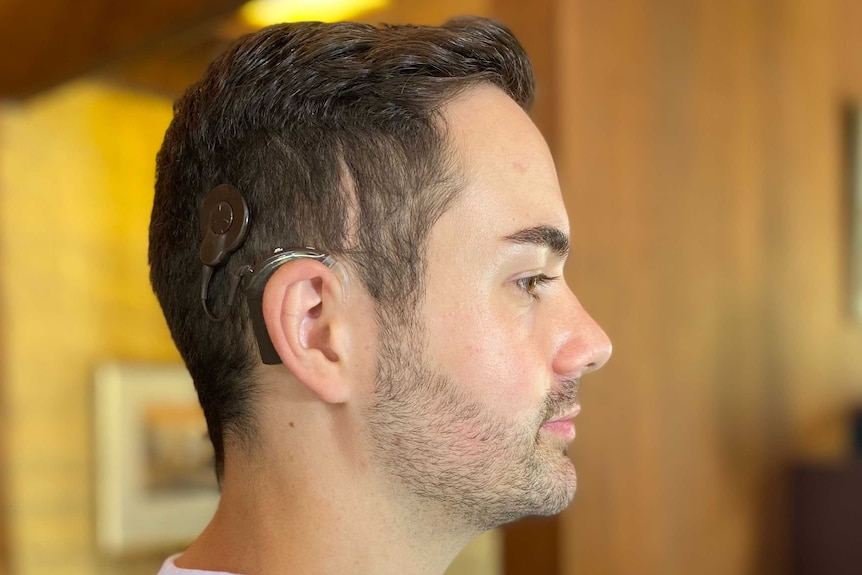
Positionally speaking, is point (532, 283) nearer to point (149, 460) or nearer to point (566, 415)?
point (566, 415)

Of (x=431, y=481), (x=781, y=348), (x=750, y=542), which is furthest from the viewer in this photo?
(x=781, y=348)

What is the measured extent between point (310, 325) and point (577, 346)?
0.27 metres

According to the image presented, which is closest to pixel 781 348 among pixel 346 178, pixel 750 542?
pixel 750 542

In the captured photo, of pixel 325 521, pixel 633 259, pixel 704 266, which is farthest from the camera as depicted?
pixel 704 266

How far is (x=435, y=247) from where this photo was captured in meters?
1.05

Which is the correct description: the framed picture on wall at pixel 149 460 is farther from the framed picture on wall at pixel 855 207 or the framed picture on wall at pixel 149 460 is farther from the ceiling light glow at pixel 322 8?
the framed picture on wall at pixel 855 207

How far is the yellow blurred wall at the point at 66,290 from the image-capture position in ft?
9.78

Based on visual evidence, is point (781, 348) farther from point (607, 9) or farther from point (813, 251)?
point (607, 9)

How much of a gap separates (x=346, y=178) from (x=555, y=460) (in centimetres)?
35

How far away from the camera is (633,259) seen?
1886 millimetres

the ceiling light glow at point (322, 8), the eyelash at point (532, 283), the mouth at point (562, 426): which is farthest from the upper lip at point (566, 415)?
the ceiling light glow at point (322, 8)

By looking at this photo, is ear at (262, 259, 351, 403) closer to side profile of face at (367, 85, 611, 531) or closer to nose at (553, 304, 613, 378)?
side profile of face at (367, 85, 611, 531)

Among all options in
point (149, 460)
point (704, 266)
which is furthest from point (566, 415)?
point (149, 460)

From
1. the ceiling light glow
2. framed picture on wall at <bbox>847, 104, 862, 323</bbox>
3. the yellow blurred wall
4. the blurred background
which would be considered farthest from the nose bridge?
the yellow blurred wall
